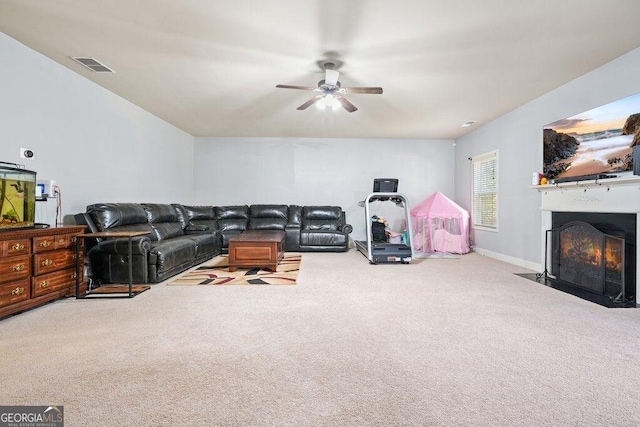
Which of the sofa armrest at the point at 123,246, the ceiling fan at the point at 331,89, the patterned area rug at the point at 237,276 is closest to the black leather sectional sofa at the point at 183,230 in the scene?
the sofa armrest at the point at 123,246

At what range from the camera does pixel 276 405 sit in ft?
4.82

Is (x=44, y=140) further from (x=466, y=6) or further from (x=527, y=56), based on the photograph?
(x=527, y=56)

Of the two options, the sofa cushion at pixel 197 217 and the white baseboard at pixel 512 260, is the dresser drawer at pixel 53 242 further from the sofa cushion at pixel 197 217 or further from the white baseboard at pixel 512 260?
the white baseboard at pixel 512 260

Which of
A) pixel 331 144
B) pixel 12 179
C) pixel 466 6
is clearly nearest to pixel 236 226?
pixel 331 144

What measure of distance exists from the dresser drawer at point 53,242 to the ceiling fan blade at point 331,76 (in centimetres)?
325

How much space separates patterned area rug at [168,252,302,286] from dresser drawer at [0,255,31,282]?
1.40m

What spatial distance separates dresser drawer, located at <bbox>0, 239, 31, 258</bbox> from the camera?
256 centimetres

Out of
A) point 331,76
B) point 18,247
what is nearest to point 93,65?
point 18,247

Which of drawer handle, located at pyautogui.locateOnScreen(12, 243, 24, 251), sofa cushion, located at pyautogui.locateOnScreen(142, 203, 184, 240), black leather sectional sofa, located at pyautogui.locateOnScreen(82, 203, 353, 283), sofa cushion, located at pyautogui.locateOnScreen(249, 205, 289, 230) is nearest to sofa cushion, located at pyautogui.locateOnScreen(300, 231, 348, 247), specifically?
black leather sectional sofa, located at pyautogui.locateOnScreen(82, 203, 353, 283)

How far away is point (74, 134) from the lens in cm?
387

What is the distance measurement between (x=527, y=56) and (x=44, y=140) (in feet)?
17.8

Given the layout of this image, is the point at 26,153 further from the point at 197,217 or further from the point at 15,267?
the point at 197,217

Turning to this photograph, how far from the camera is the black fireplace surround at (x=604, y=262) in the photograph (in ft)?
10.4

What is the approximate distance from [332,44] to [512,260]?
181 inches
